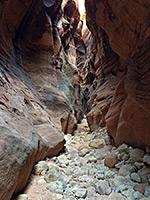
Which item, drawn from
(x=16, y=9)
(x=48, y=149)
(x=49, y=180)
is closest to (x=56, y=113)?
(x=48, y=149)

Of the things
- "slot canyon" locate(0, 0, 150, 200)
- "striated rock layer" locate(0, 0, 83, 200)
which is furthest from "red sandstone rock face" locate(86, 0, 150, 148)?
"striated rock layer" locate(0, 0, 83, 200)

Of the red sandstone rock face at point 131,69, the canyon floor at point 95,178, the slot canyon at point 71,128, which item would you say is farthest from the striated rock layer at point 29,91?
the red sandstone rock face at point 131,69

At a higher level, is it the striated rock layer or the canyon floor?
the striated rock layer

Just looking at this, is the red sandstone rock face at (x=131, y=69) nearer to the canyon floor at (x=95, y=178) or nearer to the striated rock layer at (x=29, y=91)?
the canyon floor at (x=95, y=178)

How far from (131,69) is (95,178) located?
358 cm

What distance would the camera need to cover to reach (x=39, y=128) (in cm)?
488

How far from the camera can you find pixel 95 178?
141 inches

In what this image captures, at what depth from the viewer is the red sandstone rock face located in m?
4.05

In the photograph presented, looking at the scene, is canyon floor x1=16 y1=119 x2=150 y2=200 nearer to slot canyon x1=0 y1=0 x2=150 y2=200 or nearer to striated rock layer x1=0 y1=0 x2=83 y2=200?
slot canyon x1=0 y1=0 x2=150 y2=200

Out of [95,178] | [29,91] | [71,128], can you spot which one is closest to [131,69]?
[95,178]

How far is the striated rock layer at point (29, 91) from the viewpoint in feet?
8.59

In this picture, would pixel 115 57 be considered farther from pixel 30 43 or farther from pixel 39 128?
pixel 39 128

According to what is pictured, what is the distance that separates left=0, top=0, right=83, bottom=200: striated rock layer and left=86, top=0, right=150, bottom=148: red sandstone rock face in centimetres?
245

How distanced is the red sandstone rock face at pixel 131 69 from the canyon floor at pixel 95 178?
582 millimetres
